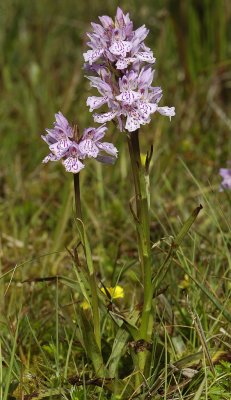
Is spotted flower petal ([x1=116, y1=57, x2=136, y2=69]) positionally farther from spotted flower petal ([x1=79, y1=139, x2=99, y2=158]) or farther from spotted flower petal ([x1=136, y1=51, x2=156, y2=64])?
spotted flower petal ([x1=79, y1=139, x2=99, y2=158])

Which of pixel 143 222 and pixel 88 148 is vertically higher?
pixel 88 148

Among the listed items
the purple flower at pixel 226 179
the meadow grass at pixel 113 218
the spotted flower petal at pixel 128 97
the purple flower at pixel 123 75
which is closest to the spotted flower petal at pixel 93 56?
the purple flower at pixel 123 75

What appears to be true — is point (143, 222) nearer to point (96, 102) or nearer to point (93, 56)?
point (96, 102)

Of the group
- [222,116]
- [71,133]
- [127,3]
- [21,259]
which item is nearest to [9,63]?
[127,3]

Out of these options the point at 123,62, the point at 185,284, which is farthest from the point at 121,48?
the point at 185,284

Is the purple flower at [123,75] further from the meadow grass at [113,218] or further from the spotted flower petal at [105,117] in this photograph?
the meadow grass at [113,218]

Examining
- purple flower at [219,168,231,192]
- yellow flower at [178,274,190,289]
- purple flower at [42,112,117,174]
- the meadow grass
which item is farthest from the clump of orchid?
purple flower at [219,168,231,192]

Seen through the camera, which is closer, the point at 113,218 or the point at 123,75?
the point at 123,75
